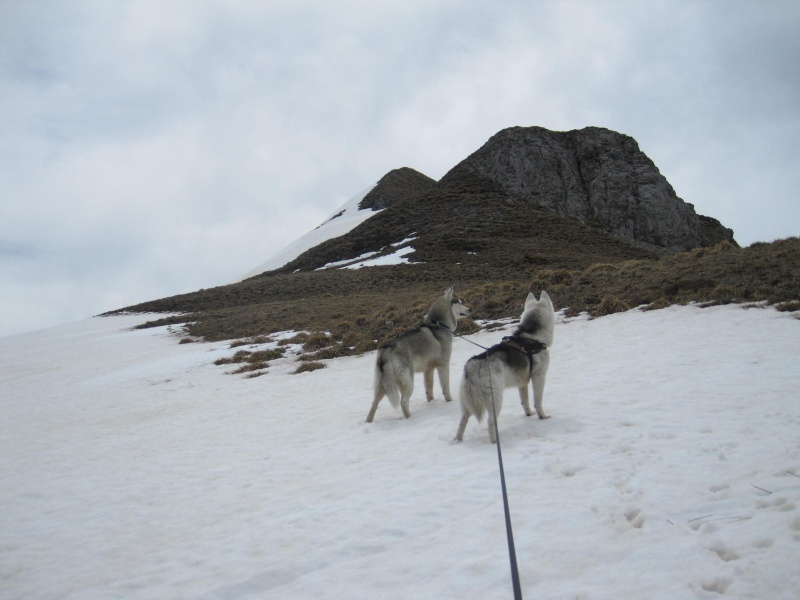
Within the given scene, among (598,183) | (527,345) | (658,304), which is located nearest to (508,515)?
(527,345)

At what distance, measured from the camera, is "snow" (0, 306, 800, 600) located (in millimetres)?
3492

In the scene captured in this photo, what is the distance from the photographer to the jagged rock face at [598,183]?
64438mm

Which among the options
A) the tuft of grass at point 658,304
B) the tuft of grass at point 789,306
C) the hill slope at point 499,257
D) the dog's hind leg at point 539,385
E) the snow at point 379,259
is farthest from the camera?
the snow at point 379,259

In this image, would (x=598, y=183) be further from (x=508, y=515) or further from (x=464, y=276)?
(x=508, y=515)

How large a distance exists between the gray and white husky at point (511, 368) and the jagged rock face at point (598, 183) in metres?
61.1

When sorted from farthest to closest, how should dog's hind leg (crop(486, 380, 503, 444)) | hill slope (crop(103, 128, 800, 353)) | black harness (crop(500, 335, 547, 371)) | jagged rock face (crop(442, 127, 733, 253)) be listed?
jagged rock face (crop(442, 127, 733, 253)), hill slope (crop(103, 128, 800, 353)), black harness (crop(500, 335, 547, 371)), dog's hind leg (crop(486, 380, 503, 444))

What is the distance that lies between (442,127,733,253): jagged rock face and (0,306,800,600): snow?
6023cm

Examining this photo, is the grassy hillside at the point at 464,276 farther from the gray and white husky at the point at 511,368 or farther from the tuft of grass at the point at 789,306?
the gray and white husky at the point at 511,368

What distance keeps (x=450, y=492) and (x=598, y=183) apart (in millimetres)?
75331

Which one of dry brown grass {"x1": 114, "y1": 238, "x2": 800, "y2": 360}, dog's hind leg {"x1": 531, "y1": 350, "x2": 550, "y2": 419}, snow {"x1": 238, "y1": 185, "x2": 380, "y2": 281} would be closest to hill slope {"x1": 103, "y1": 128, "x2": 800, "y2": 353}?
dry brown grass {"x1": 114, "y1": 238, "x2": 800, "y2": 360}

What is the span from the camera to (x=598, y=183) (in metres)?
70.1

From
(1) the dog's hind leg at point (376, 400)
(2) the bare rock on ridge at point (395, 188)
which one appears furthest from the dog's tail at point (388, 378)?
(2) the bare rock on ridge at point (395, 188)

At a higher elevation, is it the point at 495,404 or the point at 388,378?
the point at 388,378

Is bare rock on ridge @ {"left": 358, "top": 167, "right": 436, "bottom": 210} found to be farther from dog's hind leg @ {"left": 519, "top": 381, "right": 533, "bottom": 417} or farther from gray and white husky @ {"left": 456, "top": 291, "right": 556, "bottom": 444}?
dog's hind leg @ {"left": 519, "top": 381, "right": 533, "bottom": 417}
